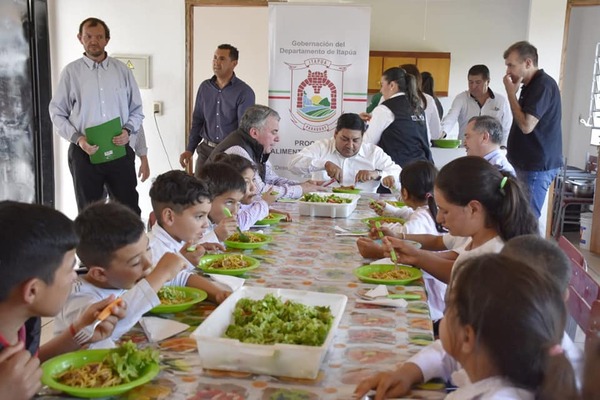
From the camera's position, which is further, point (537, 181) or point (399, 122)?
point (399, 122)

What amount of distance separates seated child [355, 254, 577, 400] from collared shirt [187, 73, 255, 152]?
388 centimetres

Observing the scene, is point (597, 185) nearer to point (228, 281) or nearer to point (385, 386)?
point (228, 281)

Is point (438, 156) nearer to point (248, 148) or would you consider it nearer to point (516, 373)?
point (248, 148)

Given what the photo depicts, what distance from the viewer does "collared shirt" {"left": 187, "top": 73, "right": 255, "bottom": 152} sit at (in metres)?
4.83

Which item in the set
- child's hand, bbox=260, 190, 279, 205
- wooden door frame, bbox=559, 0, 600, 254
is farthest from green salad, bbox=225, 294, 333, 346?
wooden door frame, bbox=559, 0, 600, 254

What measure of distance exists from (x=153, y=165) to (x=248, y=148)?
287 cm

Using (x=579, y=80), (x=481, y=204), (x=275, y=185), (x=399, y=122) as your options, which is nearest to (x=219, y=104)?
(x=275, y=185)

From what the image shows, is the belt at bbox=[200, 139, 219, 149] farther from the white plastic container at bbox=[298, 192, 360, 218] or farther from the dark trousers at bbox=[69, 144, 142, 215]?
the white plastic container at bbox=[298, 192, 360, 218]

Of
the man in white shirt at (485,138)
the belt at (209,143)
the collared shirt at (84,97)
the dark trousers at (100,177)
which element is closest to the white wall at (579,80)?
the man in white shirt at (485,138)

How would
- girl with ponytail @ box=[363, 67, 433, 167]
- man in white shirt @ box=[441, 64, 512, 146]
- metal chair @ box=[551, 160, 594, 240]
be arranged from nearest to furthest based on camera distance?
girl with ponytail @ box=[363, 67, 433, 167] → man in white shirt @ box=[441, 64, 512, 146] → metal chair @ box=[551, 160, 594, 240]

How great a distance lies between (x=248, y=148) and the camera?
3.53m

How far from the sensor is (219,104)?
4871 millimetres

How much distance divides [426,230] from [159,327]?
1451mm

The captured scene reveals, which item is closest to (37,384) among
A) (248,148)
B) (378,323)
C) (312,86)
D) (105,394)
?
(105,394)
